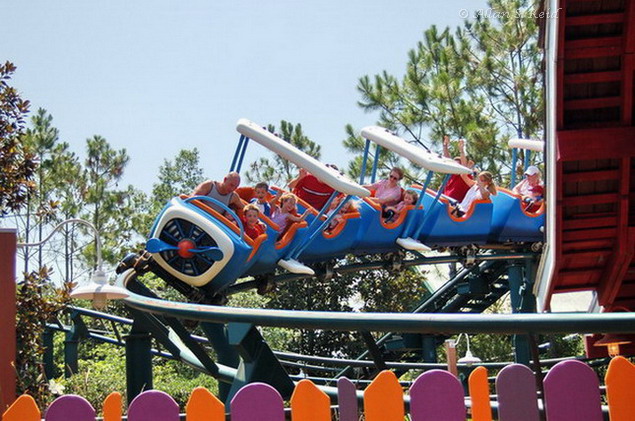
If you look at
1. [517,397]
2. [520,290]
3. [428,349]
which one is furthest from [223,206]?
[517,397]

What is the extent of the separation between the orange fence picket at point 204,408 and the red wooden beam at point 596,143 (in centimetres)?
516

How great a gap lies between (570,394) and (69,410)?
118 centimetres

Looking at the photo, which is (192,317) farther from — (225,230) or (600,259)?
(600,259)

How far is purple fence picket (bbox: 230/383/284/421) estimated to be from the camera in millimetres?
2359

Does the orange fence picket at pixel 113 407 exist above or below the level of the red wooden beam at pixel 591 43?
below

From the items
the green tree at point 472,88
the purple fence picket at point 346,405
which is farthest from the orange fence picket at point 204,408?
the green tree at point 472,88

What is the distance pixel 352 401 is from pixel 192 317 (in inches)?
60.8

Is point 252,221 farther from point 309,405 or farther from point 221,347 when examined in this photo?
point 309,405

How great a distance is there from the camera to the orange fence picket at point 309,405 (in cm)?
239

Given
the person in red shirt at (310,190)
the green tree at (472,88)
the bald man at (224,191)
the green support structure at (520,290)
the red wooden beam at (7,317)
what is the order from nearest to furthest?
the red wooden beam at (7,317)
the bald man at (224,191)
the person in red shirt at (310,190)
the green support structure at (520,290)
the green tree at (472,88)

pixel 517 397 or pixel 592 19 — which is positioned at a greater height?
pixel 592 19

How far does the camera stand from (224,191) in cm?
841

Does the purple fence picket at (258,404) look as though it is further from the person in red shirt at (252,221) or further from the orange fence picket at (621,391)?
the person in red shirt at (252,221)

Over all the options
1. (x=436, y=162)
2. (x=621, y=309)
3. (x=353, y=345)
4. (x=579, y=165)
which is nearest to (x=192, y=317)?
(x=579, y=165)
